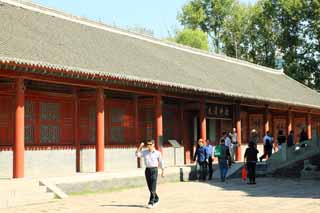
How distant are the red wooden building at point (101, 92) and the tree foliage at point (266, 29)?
688 inches

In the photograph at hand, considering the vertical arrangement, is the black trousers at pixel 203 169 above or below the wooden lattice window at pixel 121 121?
below

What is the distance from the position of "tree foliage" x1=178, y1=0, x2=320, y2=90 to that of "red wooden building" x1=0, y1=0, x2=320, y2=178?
57.3ft

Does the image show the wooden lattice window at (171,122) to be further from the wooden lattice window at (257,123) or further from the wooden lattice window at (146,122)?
the wooden lattice window at (257,123)

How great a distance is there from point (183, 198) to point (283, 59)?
36.1m

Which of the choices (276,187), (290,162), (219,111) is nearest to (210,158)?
(276,187)

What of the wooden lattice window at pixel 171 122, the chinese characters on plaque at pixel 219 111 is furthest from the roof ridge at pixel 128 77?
the wooden lattice window at pixel 171 122

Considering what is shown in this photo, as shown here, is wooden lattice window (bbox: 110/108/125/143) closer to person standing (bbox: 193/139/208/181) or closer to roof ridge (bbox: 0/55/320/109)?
roof ridge (bbox: 0/55/320/109)

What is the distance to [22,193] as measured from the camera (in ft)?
43.4

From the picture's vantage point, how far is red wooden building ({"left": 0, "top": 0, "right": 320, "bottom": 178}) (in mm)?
15977

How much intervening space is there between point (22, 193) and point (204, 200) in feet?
14.6

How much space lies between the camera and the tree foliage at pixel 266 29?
46.6 metres

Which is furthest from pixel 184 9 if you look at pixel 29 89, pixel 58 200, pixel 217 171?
pixel 58 200

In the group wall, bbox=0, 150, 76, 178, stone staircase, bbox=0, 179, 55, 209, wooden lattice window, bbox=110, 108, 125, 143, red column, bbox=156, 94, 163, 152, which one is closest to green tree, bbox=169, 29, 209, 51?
red column, bbox=156, 94, 163, 152

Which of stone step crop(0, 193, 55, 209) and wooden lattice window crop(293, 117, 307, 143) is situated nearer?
stone step crop(0, 193, 55, 209)
